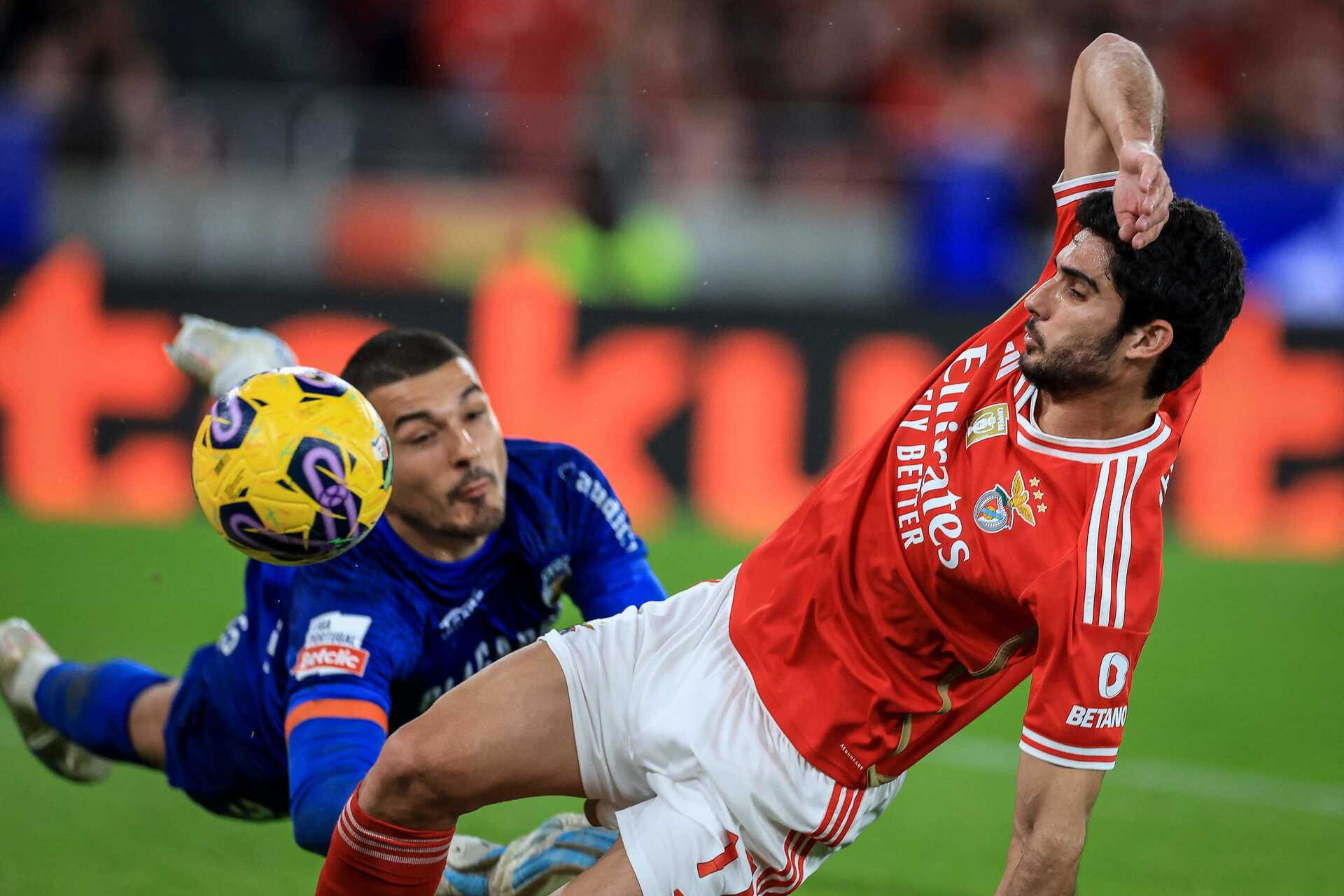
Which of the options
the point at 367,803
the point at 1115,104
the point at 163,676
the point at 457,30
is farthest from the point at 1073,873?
the point at 457,30

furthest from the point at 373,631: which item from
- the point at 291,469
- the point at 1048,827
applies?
the point at 1048,827

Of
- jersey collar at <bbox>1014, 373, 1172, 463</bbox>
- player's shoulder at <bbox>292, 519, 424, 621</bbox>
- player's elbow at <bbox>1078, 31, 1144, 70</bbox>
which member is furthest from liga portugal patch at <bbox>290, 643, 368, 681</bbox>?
player's elbow at <bbox>1078, 31, 1144, 70</bbox>

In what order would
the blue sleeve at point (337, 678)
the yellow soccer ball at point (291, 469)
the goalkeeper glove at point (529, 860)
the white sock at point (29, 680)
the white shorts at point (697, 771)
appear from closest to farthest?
1. the white shorts at point (697, 771)
2. the yellow soccer ball at point (291, 469)
3. the blue sleeve at point (337, 678)
4. the goalkeeper glove at point (529, 860)
5. the white sock at point (29, 680)

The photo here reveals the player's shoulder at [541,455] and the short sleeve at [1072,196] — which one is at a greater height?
the short sleeve at [1072,196]

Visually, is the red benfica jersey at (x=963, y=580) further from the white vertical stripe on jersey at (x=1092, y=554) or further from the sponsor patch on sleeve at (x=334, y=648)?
the sponsor patch on sleeve at (x=334, y=648)

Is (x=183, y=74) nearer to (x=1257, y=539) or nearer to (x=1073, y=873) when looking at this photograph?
(x=1257, y=539)

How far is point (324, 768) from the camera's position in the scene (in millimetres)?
4012

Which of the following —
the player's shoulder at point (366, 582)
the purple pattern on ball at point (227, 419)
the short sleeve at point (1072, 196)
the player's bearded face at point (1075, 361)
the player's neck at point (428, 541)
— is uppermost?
the short sleeve at point (1072, 196)

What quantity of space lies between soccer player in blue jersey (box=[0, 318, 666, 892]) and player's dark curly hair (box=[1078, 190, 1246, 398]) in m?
1.53

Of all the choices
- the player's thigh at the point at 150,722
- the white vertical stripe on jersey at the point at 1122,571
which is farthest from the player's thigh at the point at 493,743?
the player's thigh at the point at 150,722

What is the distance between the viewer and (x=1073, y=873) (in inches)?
129

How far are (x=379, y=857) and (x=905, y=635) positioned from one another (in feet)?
3.89

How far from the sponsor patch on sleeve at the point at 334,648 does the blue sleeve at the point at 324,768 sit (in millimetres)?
129

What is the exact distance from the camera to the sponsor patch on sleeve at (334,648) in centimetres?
417
